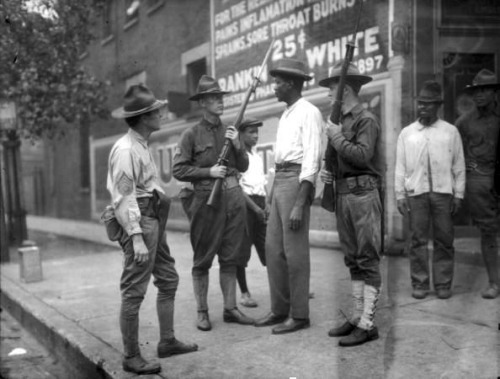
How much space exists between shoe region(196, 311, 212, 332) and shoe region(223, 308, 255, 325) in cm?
18

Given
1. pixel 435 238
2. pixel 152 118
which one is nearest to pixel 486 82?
pixel 435 238

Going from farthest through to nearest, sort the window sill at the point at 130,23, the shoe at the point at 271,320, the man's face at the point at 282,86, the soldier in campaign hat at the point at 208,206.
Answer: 1. the window sill at the point at 130,23
2. the soldier in campaign hat at the point at 208,206
3. the shoe at the point at 271,320
4. the man's face at the point at 282,86

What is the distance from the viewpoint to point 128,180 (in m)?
3.50

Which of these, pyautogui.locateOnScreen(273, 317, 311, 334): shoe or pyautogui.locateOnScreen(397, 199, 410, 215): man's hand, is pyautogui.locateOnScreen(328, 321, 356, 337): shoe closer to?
pyautogui.locateOnScreen(273, 317, 311, 334): shoe

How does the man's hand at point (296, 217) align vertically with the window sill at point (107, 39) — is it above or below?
below

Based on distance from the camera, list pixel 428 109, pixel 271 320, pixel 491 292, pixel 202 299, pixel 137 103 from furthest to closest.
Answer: pixel 428 109 < pixel 491 292 < pixel 202 299 < pixel 271 320 < pixel 137 103

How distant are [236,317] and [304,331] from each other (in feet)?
2.20

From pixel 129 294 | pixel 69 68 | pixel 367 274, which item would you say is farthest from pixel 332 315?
pixel 69 68

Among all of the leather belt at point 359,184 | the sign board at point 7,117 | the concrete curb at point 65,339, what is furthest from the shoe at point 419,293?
the sign board at point 7,117

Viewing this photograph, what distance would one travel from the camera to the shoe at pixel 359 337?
3795 mm

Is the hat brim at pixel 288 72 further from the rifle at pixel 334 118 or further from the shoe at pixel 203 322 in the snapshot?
the shoe at pixel 203 322

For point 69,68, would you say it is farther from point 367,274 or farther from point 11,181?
point 367,274

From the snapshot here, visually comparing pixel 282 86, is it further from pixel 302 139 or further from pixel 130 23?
pixel 130 23

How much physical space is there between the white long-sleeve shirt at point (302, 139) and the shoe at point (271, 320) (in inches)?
47.8
